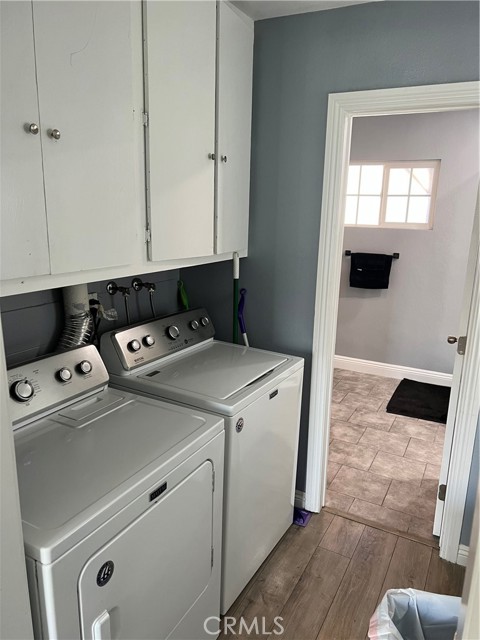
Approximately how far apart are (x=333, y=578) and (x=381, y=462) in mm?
1111

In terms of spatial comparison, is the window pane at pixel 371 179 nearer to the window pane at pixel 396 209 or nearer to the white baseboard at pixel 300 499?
the window pane at pixel 396 209

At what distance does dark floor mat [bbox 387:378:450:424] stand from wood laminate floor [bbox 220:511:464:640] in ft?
5.08

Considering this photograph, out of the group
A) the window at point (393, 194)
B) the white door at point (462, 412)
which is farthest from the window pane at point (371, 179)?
the white door at point (462, 412)

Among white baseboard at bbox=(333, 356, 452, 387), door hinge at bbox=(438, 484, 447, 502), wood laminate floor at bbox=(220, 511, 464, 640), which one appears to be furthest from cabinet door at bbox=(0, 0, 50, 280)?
white baseboard at bbox=(333, 356, 452, 387)

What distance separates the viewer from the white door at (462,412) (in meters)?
2.02

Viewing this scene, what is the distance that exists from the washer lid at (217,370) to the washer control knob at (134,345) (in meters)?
0.12

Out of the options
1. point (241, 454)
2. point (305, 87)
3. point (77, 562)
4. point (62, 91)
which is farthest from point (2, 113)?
point (305, 87)

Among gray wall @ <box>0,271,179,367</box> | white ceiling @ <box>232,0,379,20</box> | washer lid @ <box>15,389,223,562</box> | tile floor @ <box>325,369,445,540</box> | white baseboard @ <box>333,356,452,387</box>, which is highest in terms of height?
white ceiling @ <box>232,0,379,20</box>

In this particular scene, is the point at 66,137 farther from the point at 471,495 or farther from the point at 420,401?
the point at 420,401

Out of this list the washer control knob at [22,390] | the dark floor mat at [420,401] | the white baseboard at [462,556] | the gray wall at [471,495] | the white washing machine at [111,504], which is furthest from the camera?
the dark floor mat at [420,401]

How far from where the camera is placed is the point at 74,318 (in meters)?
1.85

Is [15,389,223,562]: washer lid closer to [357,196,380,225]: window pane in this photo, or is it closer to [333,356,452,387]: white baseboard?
[333,356,452,387]: white baseboard

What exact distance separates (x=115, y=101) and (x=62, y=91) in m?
0.22

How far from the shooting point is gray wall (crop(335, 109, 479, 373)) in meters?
3.83
